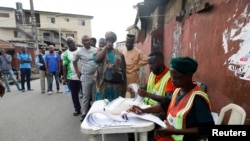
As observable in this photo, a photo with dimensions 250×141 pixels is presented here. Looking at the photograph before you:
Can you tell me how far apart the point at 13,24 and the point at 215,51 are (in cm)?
3493

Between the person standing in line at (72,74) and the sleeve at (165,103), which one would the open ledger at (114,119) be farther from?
the person standing in line at (72,74)

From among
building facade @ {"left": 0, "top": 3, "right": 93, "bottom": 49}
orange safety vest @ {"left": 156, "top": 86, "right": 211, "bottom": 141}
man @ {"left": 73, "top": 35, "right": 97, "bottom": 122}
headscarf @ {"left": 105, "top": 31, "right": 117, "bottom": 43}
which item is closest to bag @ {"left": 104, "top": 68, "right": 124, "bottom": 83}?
headscarf @ {"left": 105, "top": 31, "right": 117, "bottom": 43}

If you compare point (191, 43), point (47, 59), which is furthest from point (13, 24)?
point (191, 43)

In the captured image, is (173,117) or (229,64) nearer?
(173,117)

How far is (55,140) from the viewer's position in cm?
370

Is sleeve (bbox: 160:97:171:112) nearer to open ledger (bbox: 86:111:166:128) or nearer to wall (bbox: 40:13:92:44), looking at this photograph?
open ledger (bbox: 86:111:166:128)

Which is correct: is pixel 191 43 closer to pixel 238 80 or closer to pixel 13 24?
pixel 238 80

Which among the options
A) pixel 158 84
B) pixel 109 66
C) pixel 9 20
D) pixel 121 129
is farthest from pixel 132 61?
pixel 9 20

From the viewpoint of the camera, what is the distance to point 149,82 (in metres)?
2.73

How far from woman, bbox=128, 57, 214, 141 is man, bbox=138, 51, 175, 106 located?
0.44 metres

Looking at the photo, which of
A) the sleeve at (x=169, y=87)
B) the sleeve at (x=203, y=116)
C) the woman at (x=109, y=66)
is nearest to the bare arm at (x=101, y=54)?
the woman at (x=109, y=66)

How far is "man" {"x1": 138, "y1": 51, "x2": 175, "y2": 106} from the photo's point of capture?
92.0 inches

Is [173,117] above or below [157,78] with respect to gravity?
below

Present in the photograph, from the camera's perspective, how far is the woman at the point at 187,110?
1552 millimetres
